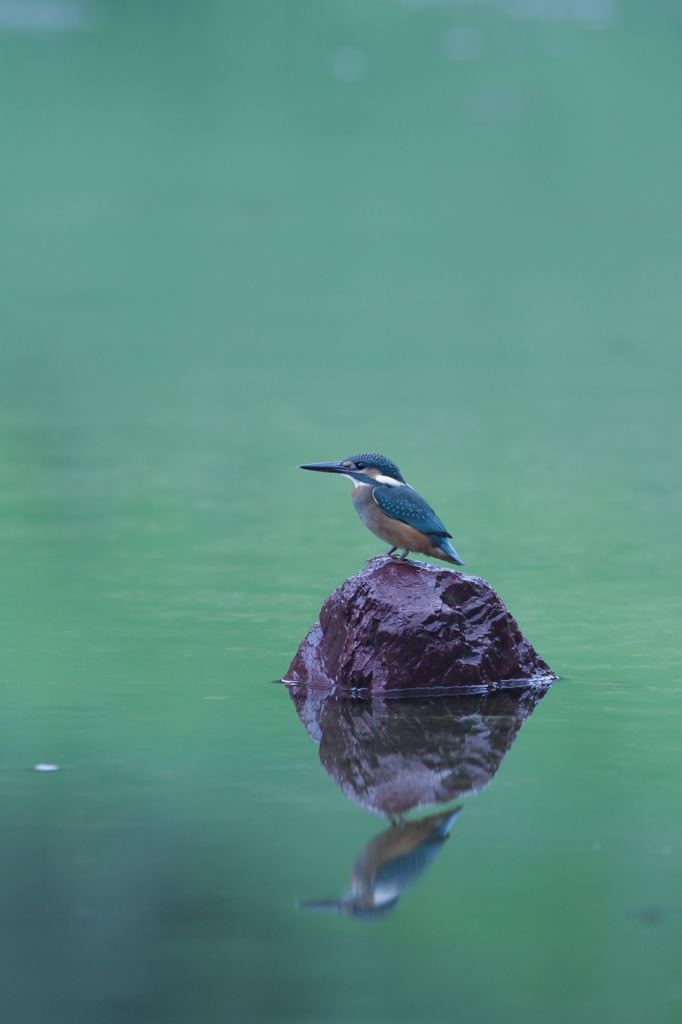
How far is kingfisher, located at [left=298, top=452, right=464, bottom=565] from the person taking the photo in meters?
4.68

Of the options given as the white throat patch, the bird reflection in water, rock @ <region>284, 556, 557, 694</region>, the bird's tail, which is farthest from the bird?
the white throat patch

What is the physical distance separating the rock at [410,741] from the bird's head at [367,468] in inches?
30.6

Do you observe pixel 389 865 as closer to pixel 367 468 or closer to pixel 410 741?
pixel 410 741

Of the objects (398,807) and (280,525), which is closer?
(398,807)

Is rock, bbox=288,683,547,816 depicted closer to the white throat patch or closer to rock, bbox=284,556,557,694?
rock, bbox=284,556,557,694

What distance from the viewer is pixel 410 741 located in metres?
4.21

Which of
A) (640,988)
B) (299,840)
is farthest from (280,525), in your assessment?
(640,988)

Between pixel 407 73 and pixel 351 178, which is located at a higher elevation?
pixel 407 73

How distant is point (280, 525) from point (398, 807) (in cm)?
468

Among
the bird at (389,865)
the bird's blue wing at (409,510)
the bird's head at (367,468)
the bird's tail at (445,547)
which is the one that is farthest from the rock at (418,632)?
the bird at (389,865)

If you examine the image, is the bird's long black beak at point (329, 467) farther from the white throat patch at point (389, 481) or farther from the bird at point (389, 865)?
the bird at point (389, 865)

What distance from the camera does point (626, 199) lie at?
22.6m

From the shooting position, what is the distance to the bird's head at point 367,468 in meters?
4.82

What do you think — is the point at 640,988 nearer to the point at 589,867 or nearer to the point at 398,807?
the point at 589,867
